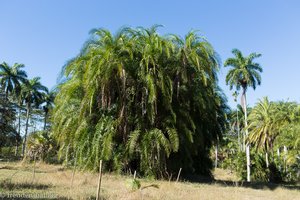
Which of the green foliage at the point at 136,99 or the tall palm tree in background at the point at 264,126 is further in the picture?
the tall palm tree in background at the point at 264,126

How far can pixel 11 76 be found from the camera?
40.0 m

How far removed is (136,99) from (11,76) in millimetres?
29509

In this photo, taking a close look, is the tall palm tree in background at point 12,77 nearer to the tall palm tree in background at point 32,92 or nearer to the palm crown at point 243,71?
the tall palm tree in background at point 32,92

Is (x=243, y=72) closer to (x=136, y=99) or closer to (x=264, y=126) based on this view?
(x=264, y=126)

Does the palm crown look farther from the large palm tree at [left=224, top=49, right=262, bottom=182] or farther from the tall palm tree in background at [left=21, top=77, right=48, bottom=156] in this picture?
the tall palm tree in background at [left=21, top=77, right=48, bottom=156]

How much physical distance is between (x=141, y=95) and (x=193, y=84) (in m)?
2.68

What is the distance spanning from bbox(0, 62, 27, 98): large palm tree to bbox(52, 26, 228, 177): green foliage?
2597cm

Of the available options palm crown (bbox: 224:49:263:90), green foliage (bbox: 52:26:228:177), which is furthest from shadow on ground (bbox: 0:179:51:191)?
palm crown (bbox: 224:49:263:90)

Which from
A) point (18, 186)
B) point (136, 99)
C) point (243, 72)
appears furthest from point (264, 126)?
point (18, 186)

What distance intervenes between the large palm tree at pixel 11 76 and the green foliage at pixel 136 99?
85.2 ft

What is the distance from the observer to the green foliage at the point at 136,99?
47.6 feet

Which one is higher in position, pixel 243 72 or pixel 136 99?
pixel 243 72

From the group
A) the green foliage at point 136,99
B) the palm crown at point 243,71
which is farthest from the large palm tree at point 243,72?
the green foliage at point 136,99

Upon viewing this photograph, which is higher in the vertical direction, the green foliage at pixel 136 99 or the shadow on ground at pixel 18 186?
the green foliage at pixel 136 99
